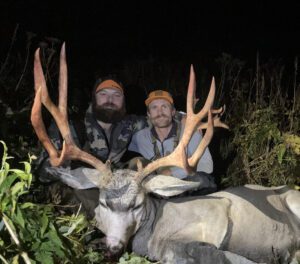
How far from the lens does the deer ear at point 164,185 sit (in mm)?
4328

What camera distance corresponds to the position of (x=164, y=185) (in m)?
4.35

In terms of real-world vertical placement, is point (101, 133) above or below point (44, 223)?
above

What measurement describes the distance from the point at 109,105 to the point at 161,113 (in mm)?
578

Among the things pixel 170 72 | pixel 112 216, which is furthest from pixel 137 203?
pixel 170 72

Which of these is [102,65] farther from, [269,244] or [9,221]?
[9,221]

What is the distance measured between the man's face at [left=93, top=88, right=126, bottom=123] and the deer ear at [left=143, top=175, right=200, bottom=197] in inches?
62.6

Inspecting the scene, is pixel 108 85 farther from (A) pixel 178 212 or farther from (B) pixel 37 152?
(A) pixel 178 212

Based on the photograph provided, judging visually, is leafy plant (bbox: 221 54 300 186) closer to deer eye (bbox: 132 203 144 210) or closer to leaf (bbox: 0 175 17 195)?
deer eye (bbox: 132 203 144 210)

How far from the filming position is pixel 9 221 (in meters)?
3.23

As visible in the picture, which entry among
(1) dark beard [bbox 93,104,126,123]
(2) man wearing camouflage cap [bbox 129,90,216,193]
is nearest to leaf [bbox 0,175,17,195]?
(2) man wearing camouflage cap [bbox 129,90,216,193]

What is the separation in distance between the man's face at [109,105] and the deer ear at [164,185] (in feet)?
5.21

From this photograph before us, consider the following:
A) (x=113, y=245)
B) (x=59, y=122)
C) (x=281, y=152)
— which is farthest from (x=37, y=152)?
(x=281, y=152)

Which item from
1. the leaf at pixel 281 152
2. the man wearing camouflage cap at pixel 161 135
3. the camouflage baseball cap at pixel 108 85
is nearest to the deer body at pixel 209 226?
the man wearing camouflage cap at pixel 161 135

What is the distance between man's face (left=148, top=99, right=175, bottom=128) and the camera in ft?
18.6
